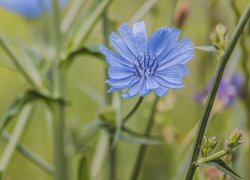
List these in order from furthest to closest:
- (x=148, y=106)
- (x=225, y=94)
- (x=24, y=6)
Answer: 1. (x=148, y=106)
2. (x=24, y=6)
3. (x=225, y=94)

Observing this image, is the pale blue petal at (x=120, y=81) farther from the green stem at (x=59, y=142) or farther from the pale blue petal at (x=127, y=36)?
the green stem at (x=59, y=142)

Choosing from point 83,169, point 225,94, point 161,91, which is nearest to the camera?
point 161,91

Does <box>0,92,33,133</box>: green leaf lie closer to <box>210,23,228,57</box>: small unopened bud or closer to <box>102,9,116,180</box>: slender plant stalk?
<box>102,9,116,180</box>: slender plant stalk

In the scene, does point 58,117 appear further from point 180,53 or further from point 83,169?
point 180,53

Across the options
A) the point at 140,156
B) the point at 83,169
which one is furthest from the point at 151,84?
the point at 140,156

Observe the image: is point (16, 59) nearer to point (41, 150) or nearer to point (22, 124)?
point (22, 124)

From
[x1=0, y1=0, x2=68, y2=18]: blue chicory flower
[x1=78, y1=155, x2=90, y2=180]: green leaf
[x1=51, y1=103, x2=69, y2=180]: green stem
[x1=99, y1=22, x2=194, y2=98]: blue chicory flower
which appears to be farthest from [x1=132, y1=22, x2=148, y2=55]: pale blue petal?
[x1=0, y1=0, x2=68, y2=18]: blue chicory flower

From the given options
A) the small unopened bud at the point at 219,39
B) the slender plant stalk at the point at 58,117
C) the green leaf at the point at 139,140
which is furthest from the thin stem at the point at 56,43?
the small unopened bud at the point at 219,39

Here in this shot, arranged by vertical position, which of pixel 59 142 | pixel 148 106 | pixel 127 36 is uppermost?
pixel 127 36
